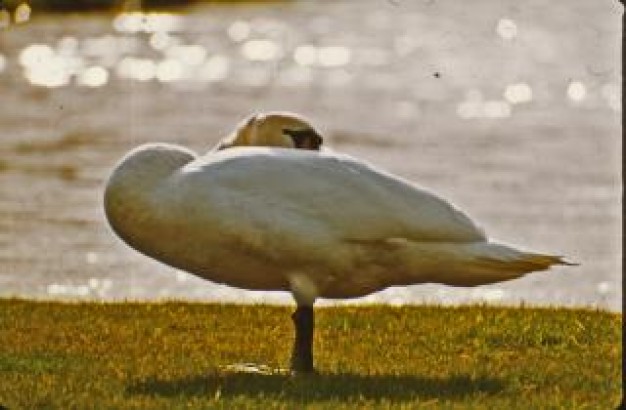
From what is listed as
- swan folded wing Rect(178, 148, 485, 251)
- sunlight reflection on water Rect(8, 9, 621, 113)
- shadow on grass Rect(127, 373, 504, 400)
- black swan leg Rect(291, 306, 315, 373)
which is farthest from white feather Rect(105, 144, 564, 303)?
sunlight reflection on water Rect(8, 9, 621, 113)

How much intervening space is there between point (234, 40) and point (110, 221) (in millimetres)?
26435

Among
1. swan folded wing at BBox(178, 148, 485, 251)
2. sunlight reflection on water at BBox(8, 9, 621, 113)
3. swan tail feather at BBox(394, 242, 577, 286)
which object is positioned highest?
swan folded wing at BBox(178, 148, 485, 251)

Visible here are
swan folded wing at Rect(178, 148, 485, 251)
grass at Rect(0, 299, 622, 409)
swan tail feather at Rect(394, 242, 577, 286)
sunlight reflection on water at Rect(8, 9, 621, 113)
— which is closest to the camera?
grass at Rect(0, 299, 622, 409)

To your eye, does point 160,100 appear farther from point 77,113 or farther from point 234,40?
point 234,40

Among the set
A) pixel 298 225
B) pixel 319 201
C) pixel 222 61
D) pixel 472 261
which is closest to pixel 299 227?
pixel 298 225

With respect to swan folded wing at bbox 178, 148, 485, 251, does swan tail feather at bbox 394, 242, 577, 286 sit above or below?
below

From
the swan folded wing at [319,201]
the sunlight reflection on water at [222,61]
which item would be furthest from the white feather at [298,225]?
the sunlight reflection on water at [222,61]

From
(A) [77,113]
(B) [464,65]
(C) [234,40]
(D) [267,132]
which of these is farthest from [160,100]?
(D) [267,132]

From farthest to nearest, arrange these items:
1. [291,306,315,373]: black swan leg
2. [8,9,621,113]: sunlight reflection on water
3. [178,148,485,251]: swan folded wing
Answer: [8,9,621,113]: sunlight reflection on water → [291,306,315,373]: black swan leg → [178,148,485,251]: swan folded wing

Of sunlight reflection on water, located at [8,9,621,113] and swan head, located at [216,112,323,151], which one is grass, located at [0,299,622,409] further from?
sunlight reflection on water, located at [8,9,621,113]

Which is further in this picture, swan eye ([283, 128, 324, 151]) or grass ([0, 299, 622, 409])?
swan eye ([283, 128, 324, 151])

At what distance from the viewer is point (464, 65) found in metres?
28.9

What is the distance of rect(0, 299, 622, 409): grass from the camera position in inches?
308

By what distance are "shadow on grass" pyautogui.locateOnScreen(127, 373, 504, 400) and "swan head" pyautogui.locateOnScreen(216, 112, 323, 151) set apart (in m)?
1.28
